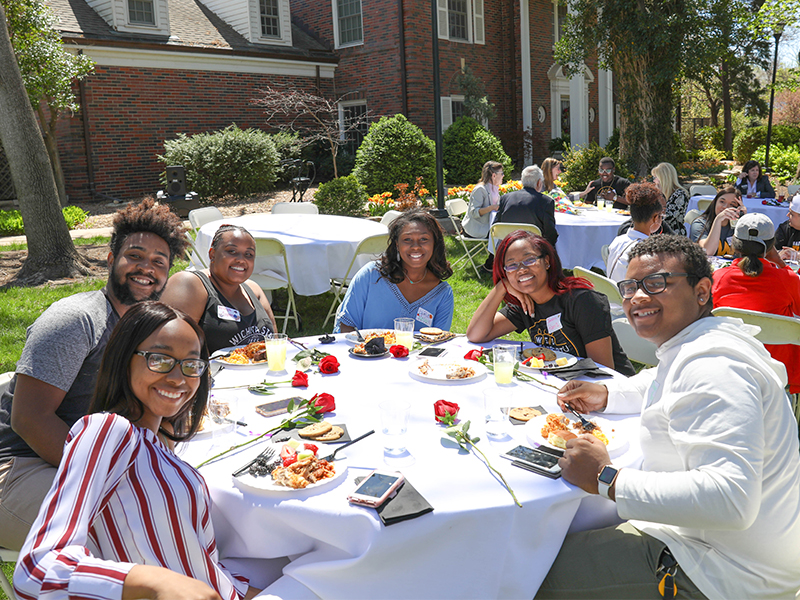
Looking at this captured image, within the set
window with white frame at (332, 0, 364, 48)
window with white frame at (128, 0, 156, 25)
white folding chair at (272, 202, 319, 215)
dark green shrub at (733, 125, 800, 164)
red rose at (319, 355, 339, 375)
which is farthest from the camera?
dark green shrub at (733, 125, 800, 164)

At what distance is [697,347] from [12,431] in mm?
2329

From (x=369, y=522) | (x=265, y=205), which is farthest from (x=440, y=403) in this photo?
(x=265, y=205)

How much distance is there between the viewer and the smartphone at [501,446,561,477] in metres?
1.83

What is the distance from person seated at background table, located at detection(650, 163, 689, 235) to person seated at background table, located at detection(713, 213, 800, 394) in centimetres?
291

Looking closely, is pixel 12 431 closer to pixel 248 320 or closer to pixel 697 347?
pixel 248 320

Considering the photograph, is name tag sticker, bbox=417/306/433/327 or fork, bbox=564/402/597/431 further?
name tag sticker, bbox=417/306/433/327

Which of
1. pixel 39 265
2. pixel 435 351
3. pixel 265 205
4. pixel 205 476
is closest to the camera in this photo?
pixel 205 476

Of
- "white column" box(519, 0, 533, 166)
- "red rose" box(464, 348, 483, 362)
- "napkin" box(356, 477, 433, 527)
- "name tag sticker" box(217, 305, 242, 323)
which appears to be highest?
"white column" box(519, 0, 533, 166)

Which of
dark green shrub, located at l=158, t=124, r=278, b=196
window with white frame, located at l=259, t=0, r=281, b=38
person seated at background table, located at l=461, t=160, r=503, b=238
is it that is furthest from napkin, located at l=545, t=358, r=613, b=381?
window with white frame, located at l=259, t=0, r=281, b=38

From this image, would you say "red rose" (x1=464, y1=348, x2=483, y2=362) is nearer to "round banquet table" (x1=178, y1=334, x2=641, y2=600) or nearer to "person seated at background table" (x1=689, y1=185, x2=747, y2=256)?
"round banquet table" (x1=178, y1=334, x2=641, y2=600)

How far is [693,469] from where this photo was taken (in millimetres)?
1568

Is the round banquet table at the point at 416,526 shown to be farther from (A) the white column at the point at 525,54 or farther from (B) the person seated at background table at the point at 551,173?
(A) the white column at the point at 525,54

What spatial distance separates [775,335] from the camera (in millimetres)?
3236

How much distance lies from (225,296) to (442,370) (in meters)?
1.44
